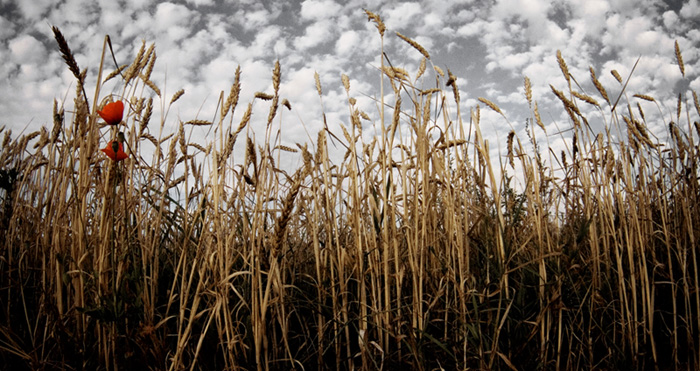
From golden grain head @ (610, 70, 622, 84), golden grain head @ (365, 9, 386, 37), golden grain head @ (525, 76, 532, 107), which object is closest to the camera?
golden grain head @ (365, 9, 386, 37)

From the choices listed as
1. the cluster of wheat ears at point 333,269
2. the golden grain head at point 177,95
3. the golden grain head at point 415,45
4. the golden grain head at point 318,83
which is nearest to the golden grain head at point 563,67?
the cluster of wheat ears at point 333,269

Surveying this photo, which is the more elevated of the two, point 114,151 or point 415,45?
point 415,45

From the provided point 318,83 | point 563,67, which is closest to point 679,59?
point 563,67

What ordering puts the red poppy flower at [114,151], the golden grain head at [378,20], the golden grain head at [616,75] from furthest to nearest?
the golden grain head at [616,75]
the golden grain head at [378,20]
the red poppy flower at [114,151]

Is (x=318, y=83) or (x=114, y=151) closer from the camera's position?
(x=114, y=151)

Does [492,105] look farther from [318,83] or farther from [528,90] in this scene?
[318,83]

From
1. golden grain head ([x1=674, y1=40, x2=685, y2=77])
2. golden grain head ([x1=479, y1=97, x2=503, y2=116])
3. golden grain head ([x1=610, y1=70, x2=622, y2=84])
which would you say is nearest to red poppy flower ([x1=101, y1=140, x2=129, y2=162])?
golden grain head ([x1=479, y1=97, x2=503, y2=116])

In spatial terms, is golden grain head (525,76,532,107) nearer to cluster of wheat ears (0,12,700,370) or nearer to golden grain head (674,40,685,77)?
cluster of wheat ears (0,12,700,370)

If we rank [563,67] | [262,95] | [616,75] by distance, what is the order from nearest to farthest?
[262,95], [563,67], [616,75]

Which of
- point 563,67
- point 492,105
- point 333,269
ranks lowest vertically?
point 333,269

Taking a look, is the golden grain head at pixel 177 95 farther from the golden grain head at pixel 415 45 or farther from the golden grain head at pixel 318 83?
the golden grain head at pixel 415 45

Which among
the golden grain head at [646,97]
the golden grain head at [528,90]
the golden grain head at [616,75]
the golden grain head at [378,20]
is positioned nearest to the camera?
Result: the golden grain head at [378,20]

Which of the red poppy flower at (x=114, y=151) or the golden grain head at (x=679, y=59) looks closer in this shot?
the red poppy flower at (x=114, y=151)

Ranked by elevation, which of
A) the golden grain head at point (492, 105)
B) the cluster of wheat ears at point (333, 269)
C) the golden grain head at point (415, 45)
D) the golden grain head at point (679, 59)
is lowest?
the cluster of wheat ears at point (333, 269)
